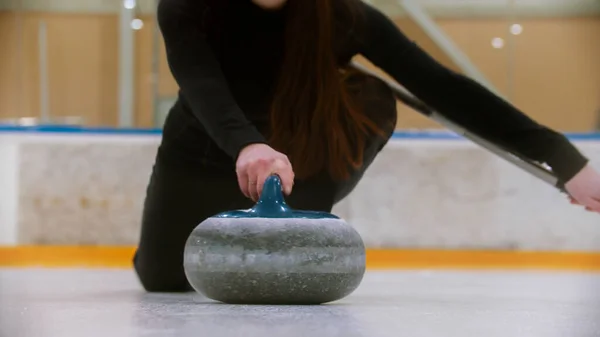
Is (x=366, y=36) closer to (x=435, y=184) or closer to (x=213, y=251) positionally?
(x=213, y=251)

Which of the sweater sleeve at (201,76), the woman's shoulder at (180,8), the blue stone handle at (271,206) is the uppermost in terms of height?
the woman's shoulder at (180,8)

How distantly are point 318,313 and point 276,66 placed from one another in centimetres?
56

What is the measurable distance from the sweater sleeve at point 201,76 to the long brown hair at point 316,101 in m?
0.14

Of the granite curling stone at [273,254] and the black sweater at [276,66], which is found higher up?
the black sweater at [276,66]

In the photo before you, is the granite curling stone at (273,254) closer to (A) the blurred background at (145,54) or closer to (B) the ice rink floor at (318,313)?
(B) the ice rink floor at (318,313)

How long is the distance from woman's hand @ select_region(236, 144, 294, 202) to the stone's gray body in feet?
0.14

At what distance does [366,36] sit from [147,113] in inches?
96.2

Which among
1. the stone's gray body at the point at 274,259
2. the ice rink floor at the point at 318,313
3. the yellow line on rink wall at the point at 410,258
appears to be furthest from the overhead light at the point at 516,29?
the stone's gray body at the point at 274,259

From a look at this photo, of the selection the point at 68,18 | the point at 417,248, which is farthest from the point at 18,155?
the point at 417,248

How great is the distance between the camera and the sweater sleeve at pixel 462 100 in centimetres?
142

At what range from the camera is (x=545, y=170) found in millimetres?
1511

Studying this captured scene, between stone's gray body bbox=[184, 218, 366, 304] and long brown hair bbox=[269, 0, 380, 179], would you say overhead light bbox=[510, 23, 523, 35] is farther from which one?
stone's gray body bbox=[184, 218, 366, 304]

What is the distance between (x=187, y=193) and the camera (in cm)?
168

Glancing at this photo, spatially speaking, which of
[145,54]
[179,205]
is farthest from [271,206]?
[145,54]
